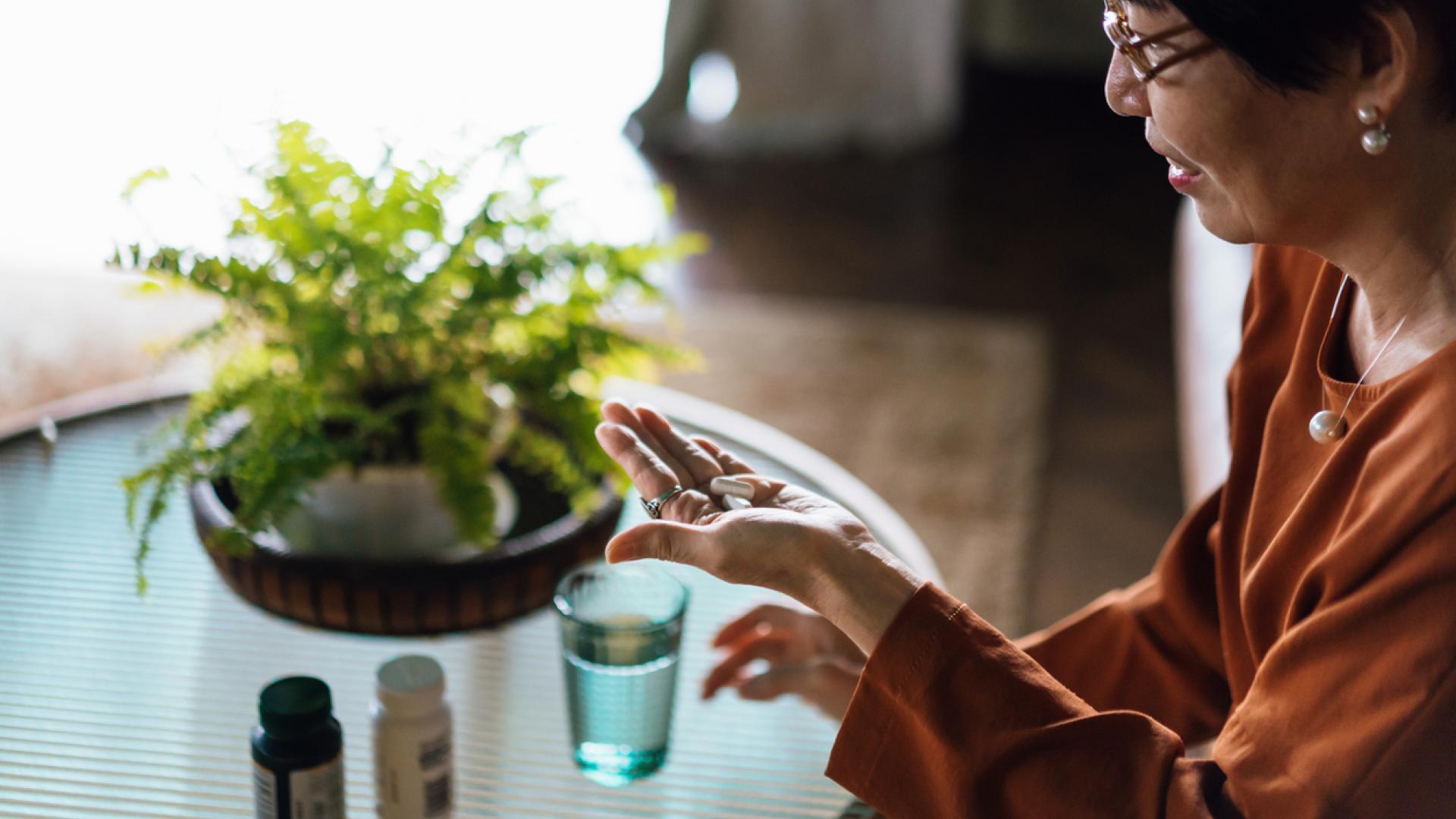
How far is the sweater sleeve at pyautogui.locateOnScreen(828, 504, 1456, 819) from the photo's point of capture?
73cm

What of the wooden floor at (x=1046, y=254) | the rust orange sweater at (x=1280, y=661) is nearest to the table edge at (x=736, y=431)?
the rust orange sweater at (x=1280, y=661)

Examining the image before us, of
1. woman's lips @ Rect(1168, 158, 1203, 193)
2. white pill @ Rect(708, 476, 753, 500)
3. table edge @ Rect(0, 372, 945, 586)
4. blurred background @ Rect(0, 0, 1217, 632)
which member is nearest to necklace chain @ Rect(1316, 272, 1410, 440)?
woman's lips @ Rect(1168, 158, 1203, 193)

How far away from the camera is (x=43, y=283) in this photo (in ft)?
9.52

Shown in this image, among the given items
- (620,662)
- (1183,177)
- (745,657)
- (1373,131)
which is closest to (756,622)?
(745,657)

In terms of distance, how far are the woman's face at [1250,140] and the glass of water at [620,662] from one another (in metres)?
0.45

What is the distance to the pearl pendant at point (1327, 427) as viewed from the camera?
2.86 feet

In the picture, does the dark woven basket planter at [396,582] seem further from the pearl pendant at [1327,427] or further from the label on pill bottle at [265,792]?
the pearl pendant at [1327,427]

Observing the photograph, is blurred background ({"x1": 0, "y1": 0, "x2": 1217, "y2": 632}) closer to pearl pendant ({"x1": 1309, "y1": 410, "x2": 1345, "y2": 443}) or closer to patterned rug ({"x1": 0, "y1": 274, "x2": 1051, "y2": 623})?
patterned rug ({"x1": 0, "y1": 274, "x2": 1051, "y2": 623})

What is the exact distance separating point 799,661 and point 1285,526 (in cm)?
40

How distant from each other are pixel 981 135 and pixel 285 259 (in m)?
3.02

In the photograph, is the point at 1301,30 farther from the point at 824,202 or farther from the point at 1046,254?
the point at 824,202

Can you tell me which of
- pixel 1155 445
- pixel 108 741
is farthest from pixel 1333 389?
pixel 1155 445

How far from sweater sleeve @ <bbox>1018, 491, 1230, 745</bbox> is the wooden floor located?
111 cm

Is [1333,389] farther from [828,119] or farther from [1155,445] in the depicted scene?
[828,119]
